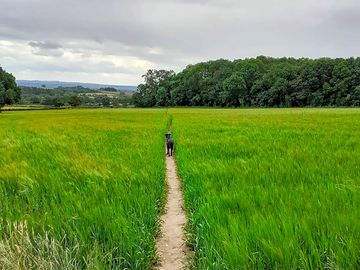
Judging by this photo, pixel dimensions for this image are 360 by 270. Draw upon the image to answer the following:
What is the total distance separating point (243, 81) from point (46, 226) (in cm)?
11536

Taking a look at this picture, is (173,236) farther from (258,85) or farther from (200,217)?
(258,85)

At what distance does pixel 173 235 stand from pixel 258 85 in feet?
366

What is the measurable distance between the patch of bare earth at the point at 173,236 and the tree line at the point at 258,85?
3857 inches

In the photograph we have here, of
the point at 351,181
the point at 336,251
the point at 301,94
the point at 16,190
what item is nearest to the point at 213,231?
the point at 336,251

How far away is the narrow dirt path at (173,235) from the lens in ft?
15.3

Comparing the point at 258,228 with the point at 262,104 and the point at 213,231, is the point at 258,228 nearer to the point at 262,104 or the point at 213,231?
the point at 213,231

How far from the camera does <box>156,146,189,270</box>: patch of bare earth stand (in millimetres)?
4645

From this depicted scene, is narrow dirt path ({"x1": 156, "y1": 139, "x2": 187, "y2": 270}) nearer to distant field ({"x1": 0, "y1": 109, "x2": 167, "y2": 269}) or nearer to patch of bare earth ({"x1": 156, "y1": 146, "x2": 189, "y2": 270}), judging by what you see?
patch of bare earth ({"x1": 156, "y1": 146, "x2": 189, "y2": 270})

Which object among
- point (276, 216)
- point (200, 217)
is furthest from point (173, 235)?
point (276, 216)

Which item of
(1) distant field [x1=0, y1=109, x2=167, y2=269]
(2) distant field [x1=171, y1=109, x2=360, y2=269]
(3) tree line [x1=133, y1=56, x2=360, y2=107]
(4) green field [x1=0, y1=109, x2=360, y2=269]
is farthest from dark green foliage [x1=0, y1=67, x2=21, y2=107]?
(2) distant field [x1=171, y1=109, x2=360, y2=269]

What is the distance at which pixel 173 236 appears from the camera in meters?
5.49

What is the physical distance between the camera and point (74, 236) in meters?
4.50

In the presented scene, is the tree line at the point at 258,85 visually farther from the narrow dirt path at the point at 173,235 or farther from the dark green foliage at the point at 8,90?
the narrow dirt path at the point at 173,235

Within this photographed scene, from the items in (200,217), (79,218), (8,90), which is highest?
(8,90)
